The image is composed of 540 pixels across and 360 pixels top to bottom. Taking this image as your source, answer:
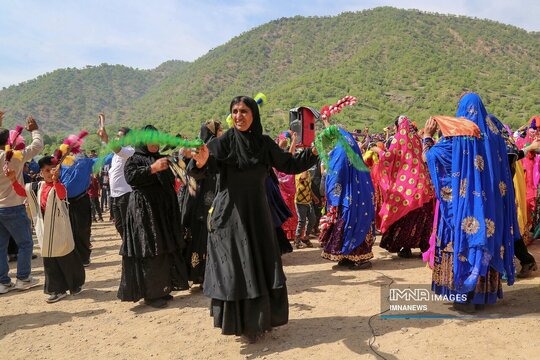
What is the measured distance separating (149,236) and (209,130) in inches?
55.4

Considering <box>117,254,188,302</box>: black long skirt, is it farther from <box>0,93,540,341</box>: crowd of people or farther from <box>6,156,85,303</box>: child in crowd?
<box>6,156,85,303</box>: child in crowd

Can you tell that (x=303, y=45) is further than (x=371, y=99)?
Yes

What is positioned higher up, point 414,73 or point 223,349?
point 414,73

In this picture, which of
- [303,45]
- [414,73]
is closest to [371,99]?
[414,73]

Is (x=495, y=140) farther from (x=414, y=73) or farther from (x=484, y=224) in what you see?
(x=414, y=73)

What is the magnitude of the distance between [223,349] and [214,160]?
5.21 ft

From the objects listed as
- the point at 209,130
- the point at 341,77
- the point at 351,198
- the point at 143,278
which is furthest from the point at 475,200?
the point at 341,77

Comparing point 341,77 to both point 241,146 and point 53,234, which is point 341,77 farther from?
point 241,146

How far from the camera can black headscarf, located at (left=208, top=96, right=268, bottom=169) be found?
339cm

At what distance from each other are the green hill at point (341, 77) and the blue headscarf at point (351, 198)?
30.5 m

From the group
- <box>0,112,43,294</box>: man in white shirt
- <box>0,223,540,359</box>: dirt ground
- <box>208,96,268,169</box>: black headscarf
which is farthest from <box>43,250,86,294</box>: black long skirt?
<box>208,96,268,169</box>: black headscarf

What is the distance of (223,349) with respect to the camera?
3.58 meters

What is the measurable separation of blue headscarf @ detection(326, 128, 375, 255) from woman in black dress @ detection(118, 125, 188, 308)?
228cm

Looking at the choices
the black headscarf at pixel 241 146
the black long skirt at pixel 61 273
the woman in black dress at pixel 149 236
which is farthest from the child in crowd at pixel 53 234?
the black headscarf at pixel 241 146
